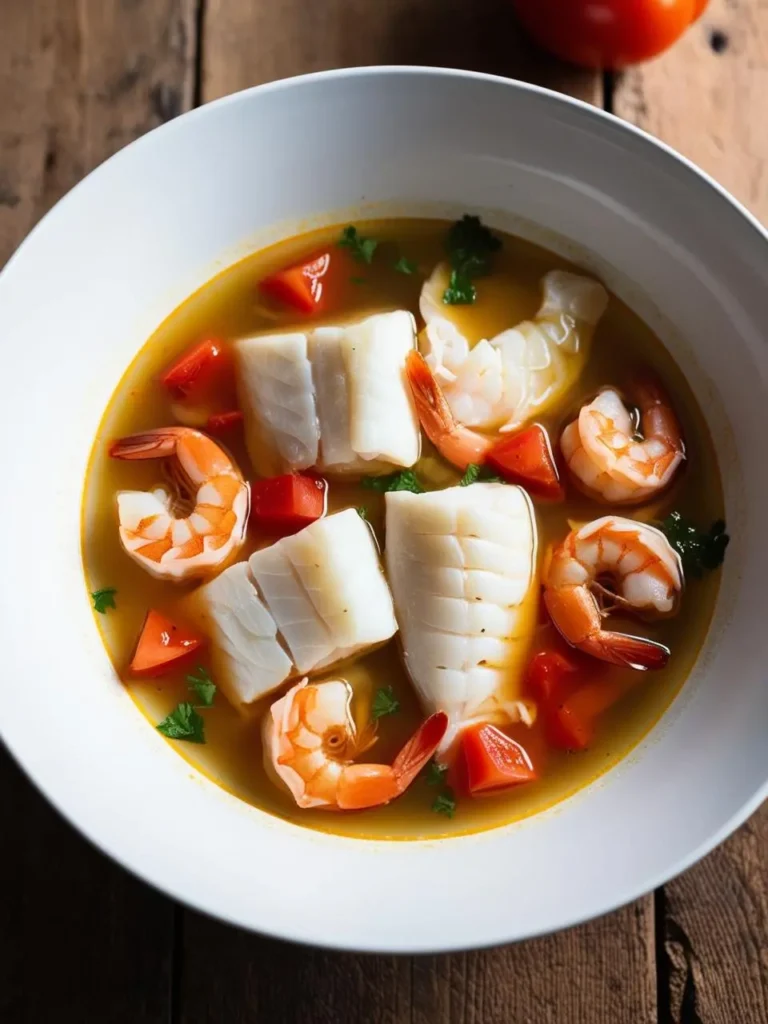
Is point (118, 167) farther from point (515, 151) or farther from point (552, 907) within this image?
point (552, 907)

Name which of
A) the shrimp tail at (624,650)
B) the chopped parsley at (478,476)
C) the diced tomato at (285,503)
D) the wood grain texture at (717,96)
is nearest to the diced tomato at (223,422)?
the diced tomato at (285,503)

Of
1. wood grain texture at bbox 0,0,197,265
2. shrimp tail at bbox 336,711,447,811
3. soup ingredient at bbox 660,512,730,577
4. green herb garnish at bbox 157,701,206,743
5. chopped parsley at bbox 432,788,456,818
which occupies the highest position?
wood grain texture at bbox 0,0,197,265

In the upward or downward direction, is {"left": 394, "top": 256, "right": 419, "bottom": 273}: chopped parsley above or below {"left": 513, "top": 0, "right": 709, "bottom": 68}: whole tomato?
below

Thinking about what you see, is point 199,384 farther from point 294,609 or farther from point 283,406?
point 294,609

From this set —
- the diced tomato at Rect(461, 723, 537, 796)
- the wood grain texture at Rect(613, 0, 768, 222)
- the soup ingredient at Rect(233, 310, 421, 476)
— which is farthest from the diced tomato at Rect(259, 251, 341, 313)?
the diced tomato at Rect(461, 723, 537, 796)

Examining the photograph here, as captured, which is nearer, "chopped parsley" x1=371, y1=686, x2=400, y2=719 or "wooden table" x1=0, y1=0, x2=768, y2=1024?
"wooden table" x1=0, y1=0, x2=768, y2=1024

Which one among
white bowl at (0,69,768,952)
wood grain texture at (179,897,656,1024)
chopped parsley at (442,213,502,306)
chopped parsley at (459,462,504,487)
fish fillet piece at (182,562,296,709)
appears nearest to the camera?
white bowl at (0,69,768,952)

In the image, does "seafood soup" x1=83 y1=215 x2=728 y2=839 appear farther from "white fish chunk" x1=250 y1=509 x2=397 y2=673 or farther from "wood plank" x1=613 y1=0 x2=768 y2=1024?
"wood plank" x1=613 y1=0 x2=768 y2=1024
